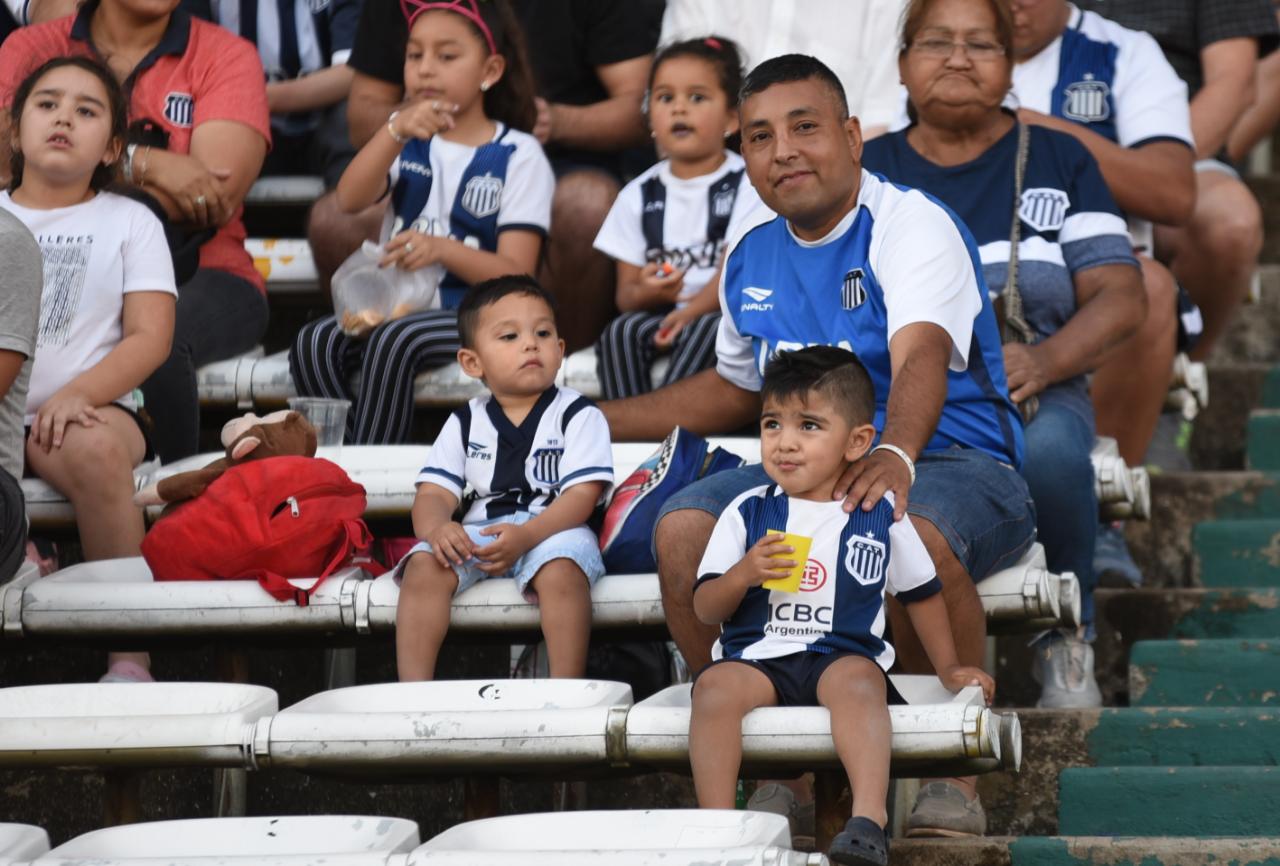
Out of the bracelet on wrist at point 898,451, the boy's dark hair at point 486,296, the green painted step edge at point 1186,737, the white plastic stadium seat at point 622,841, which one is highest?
the boy's dark hair at point 486,296

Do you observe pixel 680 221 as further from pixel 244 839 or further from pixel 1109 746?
pixel 244 839

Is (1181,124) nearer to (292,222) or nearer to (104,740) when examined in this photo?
(292,222)

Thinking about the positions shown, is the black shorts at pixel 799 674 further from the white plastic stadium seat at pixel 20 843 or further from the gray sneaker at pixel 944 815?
the white plastic stadium seat at pixel 20 843

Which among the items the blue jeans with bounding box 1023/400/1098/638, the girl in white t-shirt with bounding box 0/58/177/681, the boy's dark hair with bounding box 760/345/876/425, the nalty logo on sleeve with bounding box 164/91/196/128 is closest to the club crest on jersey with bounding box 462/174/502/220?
the nalty logo on sleeve with bounding box 164/91/196/128

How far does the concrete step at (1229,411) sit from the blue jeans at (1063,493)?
154cm

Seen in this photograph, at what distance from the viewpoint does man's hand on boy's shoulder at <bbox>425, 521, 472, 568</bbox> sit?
3092 mm

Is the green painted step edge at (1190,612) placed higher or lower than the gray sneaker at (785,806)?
higher

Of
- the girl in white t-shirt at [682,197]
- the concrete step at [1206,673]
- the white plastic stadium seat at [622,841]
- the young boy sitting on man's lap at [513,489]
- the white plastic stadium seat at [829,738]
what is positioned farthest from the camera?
the girl in white t-shirt at [682,197]

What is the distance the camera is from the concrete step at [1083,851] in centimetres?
264

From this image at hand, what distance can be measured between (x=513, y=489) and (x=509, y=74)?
1.46 metres

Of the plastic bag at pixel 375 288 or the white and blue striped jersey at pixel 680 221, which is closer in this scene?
the plastic bag at pixel 375 288

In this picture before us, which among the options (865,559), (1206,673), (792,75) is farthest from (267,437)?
(1206,673)

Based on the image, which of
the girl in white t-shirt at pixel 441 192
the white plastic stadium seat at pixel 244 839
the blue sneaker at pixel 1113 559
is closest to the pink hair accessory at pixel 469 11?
the girl in white t-shirt at pixel 441 192

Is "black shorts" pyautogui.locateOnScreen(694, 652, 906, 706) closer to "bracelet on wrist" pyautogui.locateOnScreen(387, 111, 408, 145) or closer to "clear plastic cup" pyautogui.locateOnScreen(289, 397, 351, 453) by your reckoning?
"clear plastic cup" pyautogui.locateOnScreen(289, 397, 351, 453)
